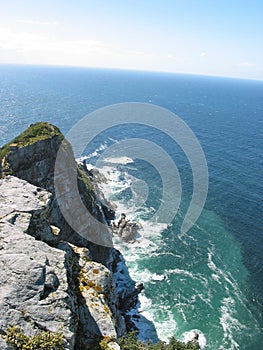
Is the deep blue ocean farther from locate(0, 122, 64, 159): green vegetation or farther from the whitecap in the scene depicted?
locate(0, 122, 64, 159): green vegetation

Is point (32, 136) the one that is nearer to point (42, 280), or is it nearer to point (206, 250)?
point (42, 280)

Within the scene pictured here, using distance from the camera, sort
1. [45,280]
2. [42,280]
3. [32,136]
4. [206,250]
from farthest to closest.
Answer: [206,250] < [32,136] < [45,280] < [42,280]

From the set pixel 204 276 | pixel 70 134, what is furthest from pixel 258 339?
pixel 70 134

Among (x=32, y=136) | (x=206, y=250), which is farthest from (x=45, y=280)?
(x=206, y=250)

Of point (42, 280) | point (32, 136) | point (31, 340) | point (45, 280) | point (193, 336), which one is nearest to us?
point (31, 340)

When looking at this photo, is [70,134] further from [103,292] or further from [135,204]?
[103,292]

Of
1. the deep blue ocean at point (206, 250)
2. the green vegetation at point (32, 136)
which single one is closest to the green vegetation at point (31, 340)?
the green vegetation at point (32, 136)
